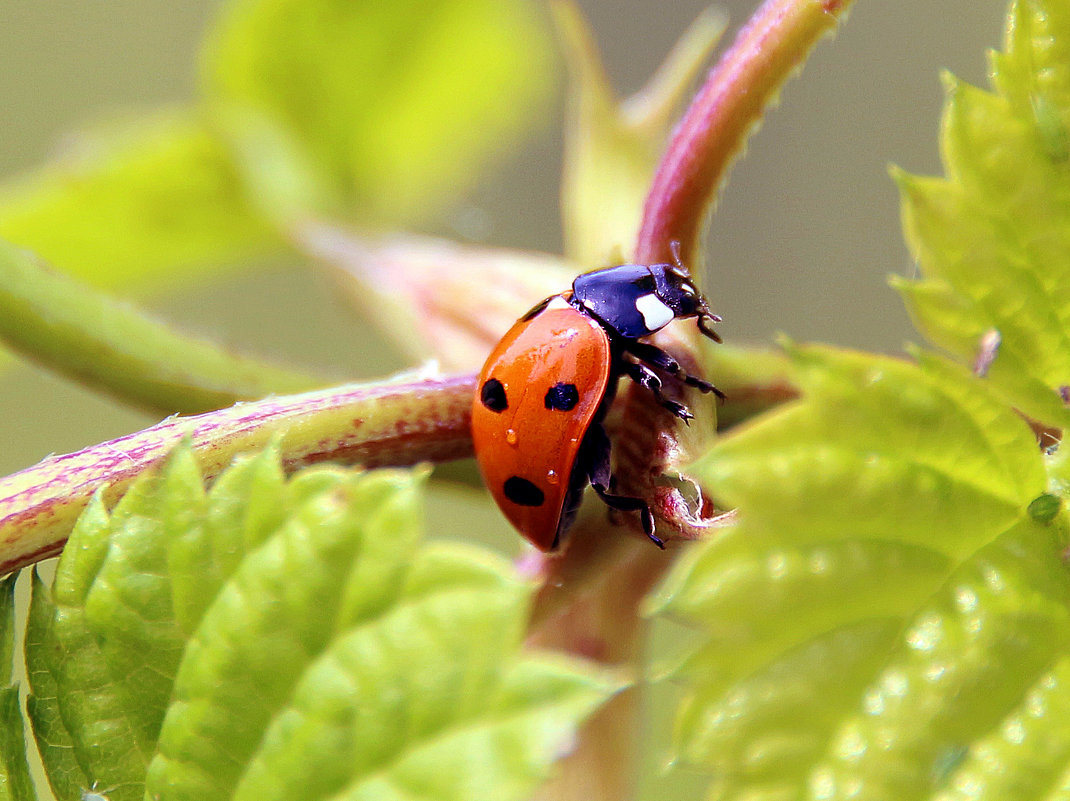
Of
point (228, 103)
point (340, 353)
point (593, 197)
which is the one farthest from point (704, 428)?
point (340, 353)

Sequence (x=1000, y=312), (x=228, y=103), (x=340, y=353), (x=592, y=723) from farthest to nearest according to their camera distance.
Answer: (x=340, y=353)
(x=228, y=103)
(x=592, y=723)
(x=1000, y=312)

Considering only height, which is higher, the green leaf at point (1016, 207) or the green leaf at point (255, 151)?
the green leaf at point (1016, 207)

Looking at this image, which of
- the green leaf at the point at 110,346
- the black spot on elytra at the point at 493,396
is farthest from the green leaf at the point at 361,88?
the black spot on elytra at the point at 493,396

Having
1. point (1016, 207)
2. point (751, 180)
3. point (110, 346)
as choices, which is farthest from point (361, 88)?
point (751, 180)

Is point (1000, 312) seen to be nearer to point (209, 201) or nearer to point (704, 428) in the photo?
point (704, 428)

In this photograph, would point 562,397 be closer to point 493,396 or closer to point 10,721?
point 493,396

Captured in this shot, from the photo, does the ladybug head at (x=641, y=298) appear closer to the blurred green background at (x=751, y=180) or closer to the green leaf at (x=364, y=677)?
the green leaf at (x=364, y=677)

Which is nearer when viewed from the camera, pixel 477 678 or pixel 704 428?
pixel 477 678
